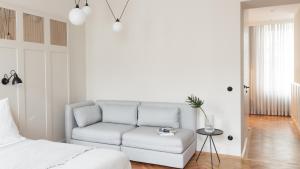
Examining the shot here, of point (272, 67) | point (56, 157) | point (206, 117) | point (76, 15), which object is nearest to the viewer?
point (56, 157)

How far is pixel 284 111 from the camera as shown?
688 cm

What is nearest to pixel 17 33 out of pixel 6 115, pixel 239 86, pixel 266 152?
pixel 6 115

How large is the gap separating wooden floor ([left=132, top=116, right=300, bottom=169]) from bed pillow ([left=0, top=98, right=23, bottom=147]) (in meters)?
1.54

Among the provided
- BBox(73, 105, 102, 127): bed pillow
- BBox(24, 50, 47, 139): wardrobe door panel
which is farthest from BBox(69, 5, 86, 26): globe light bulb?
BBox(73, 105, 102, 127): bed pillow

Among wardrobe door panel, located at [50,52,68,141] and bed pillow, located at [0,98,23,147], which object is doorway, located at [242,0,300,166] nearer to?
→ wardrobe door panel, located at [50,52,68,141]

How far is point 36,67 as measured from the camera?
3637mm

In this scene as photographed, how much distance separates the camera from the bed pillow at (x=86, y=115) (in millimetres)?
3795

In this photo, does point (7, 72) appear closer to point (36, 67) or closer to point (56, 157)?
point (36, 67)

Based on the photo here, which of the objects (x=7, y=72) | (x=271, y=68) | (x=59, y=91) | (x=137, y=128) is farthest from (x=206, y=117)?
(x=271, y=68)

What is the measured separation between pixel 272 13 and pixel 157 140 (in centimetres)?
484

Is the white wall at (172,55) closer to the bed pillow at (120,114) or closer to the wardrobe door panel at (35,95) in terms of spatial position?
the bed pillow at (120,114)

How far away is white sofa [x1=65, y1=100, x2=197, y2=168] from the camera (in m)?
3.16

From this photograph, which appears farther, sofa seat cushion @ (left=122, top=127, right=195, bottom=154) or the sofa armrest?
the sofa armrest

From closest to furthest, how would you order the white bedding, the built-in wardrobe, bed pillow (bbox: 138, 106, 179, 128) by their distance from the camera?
1. the white bedding
2. the built-in wardrobe
3. bed pillow (bbox: 138, 106, 179, 128)
